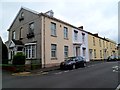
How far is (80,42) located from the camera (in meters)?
32.6

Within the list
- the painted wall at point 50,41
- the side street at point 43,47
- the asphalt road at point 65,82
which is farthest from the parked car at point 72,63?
the asphalt road at point 65,82

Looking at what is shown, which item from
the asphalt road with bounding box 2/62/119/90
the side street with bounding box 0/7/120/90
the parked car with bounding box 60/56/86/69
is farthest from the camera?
the parked car with bounding box 60/56/86/69

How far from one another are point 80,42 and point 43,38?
441 inches

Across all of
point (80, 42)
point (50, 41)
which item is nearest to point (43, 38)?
point (50, 41)

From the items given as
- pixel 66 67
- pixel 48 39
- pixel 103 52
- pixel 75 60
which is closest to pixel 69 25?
pixel 48 39

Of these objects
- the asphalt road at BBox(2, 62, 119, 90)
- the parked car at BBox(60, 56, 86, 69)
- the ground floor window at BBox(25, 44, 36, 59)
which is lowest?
the asphalt road at BBox(2, 62, 119, 90)

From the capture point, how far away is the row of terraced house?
23422mm

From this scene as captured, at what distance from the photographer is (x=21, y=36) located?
28.0 meters

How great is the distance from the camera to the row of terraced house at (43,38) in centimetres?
2342

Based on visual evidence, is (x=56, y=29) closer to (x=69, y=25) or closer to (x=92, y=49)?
(x=69, y=25)

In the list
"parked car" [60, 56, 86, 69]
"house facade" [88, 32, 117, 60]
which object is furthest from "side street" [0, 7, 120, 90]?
"house facade" [88, 32, 117, 60]

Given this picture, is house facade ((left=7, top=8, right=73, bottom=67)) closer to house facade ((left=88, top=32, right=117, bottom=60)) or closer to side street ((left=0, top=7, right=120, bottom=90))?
side street ((left=0, top=7, right=120, bottom=90))

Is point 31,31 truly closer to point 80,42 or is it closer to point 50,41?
point 50,41

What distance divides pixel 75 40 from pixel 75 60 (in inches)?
367
